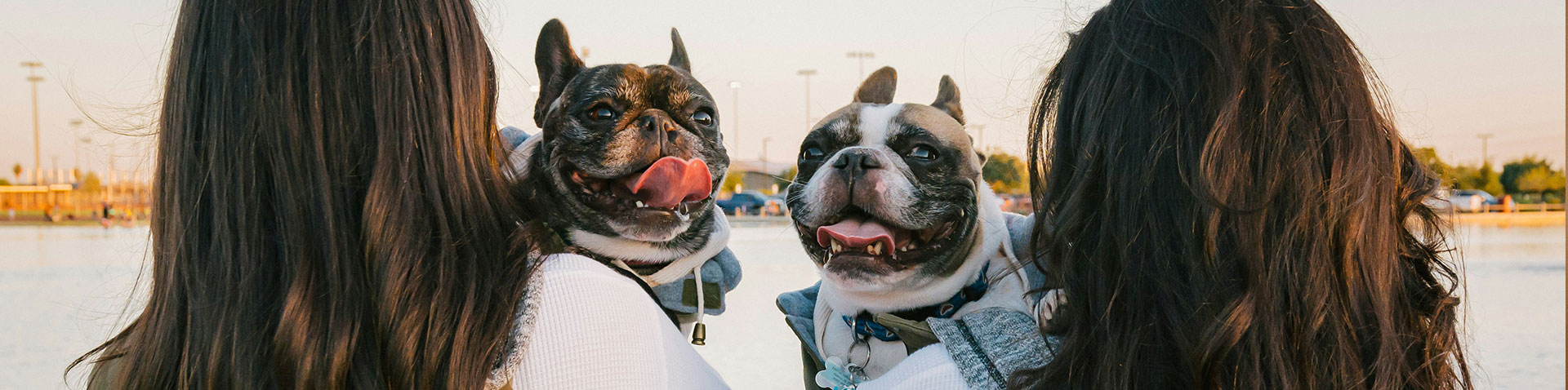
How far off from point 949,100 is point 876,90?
289mm

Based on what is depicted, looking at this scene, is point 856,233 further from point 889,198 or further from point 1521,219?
point 1521,219

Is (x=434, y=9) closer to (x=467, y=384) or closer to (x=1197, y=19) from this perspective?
(x=467, y=384)

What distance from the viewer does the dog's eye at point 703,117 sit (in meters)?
2.98

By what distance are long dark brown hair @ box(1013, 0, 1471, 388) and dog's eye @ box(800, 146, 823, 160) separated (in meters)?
1.59

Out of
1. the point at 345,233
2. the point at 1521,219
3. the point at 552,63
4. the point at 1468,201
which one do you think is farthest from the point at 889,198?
the point at 1521,219

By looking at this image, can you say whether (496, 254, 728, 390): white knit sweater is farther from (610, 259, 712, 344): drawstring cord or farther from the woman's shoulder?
(610, 259, 712, 344): drawstring cord

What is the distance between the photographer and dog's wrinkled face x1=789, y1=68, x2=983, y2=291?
9.25 ft

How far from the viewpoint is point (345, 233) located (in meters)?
1.51

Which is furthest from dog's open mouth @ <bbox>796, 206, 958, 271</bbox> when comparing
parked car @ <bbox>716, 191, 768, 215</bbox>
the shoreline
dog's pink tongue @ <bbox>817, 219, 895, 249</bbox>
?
parked car @ <bbox>716, 191, 768, 215</bbox>

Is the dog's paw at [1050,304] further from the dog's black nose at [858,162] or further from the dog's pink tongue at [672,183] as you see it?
the dog's pink tongue at [672,183]

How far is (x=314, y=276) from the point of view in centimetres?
150

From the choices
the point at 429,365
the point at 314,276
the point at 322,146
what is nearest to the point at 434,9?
the point at 322,146

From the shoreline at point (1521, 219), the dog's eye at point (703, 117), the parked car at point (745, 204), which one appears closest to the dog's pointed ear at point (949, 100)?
the dog's eye at point (703, 117)

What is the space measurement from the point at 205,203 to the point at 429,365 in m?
0.51
